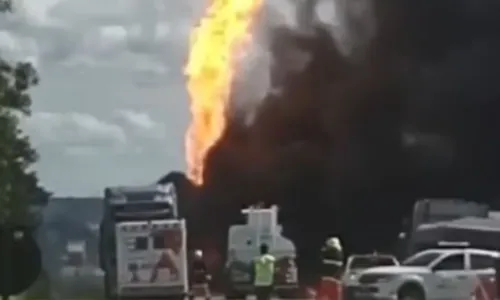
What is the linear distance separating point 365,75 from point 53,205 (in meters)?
26.0

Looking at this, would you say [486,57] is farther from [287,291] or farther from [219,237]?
[287,291]

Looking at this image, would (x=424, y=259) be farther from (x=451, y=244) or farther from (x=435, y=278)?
(x=451, y=244)

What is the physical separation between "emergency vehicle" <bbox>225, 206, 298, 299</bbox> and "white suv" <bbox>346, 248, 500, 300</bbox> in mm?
12136

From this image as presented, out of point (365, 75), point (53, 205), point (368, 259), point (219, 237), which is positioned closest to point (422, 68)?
point (365, 75)

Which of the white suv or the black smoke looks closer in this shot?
the white suv

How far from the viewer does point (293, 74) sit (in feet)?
205

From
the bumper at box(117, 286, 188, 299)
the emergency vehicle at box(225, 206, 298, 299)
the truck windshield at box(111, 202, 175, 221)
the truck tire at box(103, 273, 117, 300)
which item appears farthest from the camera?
the emergency vehicle at box(225, 206, 298, 299)

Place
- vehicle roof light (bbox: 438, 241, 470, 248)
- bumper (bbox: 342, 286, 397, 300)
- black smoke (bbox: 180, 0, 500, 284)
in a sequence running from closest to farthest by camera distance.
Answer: bumper (bbox: 342, 286, 397, 300) < vehicle roof light (bbox: 438, 241, 470, 248) < black smoke (bbox: 180, 0, 500, 284)

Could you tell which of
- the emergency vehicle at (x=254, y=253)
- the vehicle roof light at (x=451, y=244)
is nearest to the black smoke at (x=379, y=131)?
the emergency vehicle at (x=254, y=253)

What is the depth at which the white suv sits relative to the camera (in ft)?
124

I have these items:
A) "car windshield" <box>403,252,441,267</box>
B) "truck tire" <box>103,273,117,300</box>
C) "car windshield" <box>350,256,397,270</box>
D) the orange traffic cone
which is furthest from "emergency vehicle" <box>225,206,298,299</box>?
the orange traffic cone

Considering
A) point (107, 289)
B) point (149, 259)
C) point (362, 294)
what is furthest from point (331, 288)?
point (107, 289)

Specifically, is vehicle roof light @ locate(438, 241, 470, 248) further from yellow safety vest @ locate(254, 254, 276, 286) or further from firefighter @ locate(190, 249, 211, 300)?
yellow safety vest @ locate(254, 254, 276, 286)

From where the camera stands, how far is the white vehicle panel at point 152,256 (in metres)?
45.3
